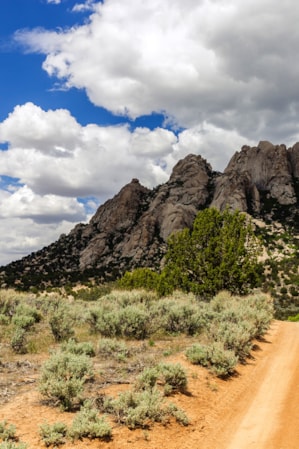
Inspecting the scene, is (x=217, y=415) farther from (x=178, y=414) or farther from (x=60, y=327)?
(x=60, y=327)

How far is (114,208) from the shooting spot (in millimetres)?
104625

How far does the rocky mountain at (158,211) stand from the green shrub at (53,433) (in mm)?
70755

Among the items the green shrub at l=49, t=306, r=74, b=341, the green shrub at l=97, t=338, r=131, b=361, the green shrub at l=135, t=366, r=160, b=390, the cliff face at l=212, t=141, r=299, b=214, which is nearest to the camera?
the green shrub at l=135, t=366, r=160, b=390

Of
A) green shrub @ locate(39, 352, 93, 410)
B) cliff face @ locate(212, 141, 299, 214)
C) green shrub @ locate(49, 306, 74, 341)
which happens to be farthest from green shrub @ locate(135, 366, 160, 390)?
cliff face @ locate(212, 141, 299, 214)

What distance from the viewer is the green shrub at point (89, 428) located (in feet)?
20.3

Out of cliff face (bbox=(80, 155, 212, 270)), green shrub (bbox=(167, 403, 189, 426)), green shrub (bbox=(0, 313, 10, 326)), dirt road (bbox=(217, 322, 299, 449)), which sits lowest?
dirt road (bbox=(217, 322, 299, 449))

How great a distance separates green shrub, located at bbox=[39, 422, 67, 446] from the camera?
5.97 metres

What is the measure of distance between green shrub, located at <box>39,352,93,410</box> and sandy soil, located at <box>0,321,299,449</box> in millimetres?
301

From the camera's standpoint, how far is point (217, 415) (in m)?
7.98

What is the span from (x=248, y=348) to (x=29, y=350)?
764cm

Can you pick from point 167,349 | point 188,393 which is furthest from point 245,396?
point 167,349

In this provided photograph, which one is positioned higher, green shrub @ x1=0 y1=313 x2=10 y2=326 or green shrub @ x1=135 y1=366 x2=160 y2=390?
green shrub @ x1=0 y1=313 x2=10 y2=326

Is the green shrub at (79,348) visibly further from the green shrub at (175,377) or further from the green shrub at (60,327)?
the green shrub at (175,377)

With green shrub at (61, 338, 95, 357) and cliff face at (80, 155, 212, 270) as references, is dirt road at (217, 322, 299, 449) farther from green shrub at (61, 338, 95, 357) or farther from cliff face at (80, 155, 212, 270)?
cliff face at (80, 155, 212, 270)
